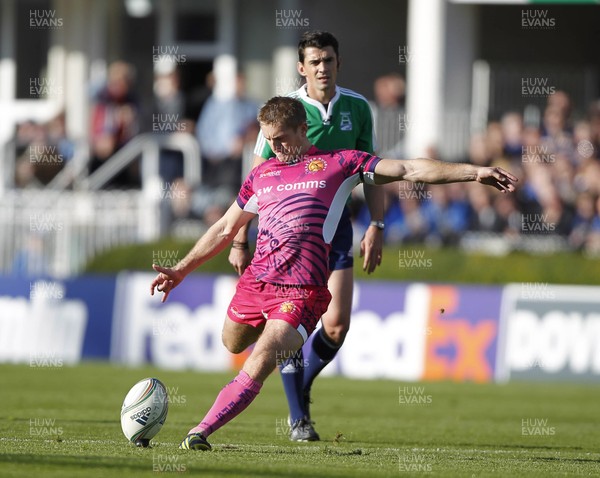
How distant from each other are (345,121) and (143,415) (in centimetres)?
287

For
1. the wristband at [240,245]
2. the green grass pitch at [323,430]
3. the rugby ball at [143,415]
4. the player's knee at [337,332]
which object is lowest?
the green grass pitch at [323,430]

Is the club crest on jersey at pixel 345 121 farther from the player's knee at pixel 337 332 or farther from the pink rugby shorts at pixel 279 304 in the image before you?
the pink rugby shorts at pixel 279 304

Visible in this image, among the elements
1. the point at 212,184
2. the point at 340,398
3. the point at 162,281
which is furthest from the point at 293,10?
the point at 162,281

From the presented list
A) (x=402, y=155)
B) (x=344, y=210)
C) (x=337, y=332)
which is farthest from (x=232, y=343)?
(x=402, y=155)

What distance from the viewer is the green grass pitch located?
25.4 feet

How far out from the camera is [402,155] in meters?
22.2

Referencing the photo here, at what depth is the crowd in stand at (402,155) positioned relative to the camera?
20375mm

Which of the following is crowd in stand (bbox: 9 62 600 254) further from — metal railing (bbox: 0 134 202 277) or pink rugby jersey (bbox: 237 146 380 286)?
pink rugby jersey (bbox: 237 146 380 286)

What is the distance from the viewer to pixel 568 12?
2662 cm

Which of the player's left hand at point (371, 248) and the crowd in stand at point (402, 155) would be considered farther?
the crowd in stand at point (402, 155)

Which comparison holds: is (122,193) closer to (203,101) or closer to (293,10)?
(203,101)

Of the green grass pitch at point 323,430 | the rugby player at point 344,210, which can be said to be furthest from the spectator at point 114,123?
the rugby player at point 344,210

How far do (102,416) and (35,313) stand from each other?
8.55 meters

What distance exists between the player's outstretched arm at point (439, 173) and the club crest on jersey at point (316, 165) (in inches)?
14.6
